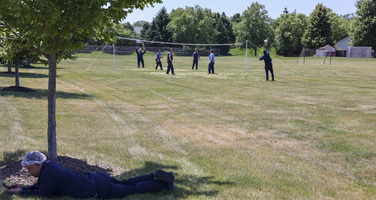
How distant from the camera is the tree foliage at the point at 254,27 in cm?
10249

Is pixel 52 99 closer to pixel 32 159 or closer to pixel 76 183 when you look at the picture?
pixel 32 159

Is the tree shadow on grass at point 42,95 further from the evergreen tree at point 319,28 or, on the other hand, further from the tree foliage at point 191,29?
the tree foliage at point 191,29

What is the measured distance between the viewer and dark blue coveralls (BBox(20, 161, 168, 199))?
511 cm

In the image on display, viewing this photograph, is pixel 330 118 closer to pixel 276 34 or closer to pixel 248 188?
pixel 248 188

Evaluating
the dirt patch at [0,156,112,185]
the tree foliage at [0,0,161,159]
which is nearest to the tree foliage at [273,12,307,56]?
the tree foliage at [0,0,161,159]

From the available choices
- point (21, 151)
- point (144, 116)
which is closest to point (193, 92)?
point (144, 116)

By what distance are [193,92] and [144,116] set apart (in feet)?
20.5

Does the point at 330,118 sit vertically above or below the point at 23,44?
below

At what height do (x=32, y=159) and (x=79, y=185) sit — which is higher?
(x=32, y=159)

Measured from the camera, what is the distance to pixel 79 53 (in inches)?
2355

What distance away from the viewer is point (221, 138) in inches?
368

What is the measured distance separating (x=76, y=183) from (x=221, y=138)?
4703 millimetres

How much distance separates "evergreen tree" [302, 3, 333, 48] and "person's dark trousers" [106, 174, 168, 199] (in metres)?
86.9

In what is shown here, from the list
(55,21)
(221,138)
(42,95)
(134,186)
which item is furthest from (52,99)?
(42,95)
